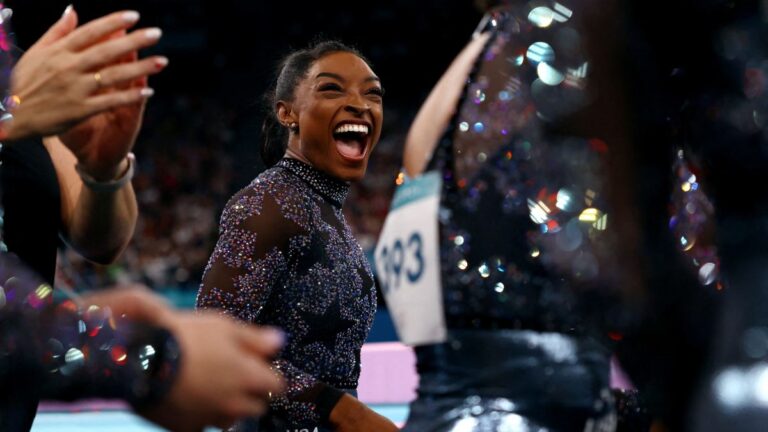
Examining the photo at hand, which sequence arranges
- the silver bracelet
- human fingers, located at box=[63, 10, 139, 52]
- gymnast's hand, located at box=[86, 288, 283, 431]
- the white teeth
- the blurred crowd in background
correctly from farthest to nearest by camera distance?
the blurred crowd in background
the white teeth
the silver bracelet
human fingers, located at box=[63, 10, 139, 52]
gymnast's hand, located at box=[86, 288, 283, 431]

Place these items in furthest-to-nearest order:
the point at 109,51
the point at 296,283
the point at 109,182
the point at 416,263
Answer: the point at 296,283
the point at 109,182
the point at 416,263
the point at 109,51

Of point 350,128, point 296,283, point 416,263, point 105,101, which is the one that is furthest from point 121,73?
point 350,128

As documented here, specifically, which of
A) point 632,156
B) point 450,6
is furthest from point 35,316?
point 450,6

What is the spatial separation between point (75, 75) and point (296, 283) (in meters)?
0.96

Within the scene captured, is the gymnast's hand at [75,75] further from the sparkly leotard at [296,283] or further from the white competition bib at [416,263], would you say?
the sparkly leotard at [296,283]

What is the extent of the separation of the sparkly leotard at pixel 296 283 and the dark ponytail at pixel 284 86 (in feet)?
0.87

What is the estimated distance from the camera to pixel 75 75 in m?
1.16

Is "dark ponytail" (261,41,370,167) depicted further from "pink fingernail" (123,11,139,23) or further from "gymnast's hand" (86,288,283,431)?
"gymnast's hand" (86,288,283,431)

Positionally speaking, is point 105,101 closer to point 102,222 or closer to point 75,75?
point 75,75

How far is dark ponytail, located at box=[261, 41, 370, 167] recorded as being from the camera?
2.39 m

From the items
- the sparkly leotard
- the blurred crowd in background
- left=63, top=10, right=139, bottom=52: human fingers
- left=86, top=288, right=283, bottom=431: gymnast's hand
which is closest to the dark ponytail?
the sparkly leotard

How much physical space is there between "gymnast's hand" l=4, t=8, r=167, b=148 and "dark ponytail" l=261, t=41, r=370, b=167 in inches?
46.5

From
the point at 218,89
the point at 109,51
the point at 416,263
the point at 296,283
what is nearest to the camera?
the point at 109,51

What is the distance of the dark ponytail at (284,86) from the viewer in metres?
2.39
